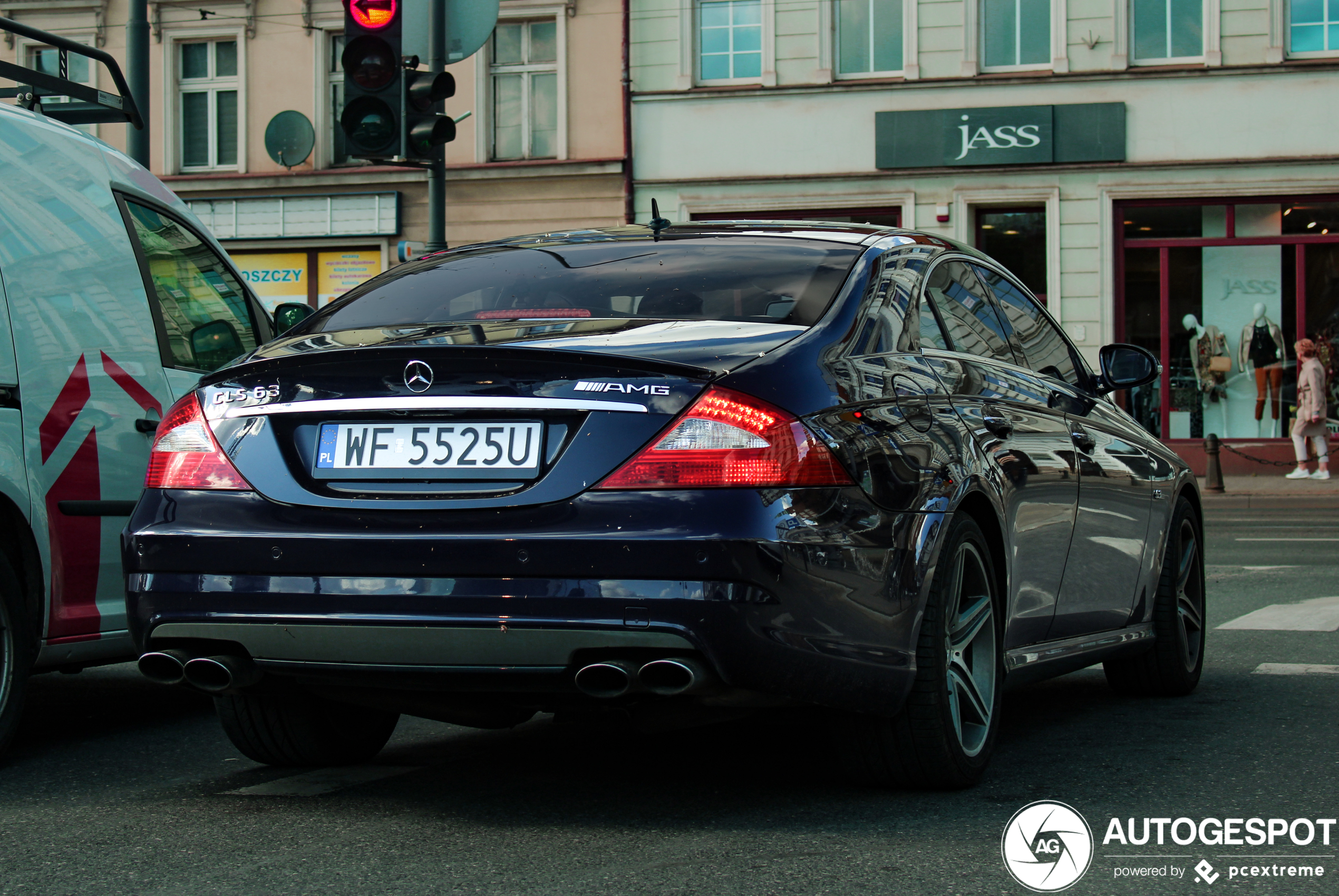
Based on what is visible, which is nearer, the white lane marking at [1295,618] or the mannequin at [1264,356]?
the white lane marking at [1295,618]

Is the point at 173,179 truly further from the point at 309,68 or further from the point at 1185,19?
the point at 1185,19

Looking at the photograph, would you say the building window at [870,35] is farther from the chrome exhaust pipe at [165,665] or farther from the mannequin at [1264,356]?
the chrome exhaust pipe at [165,665]

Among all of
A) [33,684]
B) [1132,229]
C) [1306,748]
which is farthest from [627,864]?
[1132,229]

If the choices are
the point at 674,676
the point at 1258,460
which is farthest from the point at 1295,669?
the point at 1258,460

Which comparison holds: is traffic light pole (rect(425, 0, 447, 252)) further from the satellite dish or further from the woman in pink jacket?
the satellite dish

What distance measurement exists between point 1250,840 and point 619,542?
1.55 metres

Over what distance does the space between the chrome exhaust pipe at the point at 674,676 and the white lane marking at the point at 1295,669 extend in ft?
12.4

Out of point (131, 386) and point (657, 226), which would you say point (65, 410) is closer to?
point (131, 386)

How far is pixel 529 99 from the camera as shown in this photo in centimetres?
2453

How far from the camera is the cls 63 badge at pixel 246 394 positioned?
4.08 metres

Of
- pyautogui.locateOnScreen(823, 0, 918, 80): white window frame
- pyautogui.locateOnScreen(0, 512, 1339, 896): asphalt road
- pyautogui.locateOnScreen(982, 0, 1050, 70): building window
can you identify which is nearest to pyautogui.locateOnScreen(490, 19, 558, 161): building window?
pyautogui.locateOnScreen(823, 0, 918, 80): white window frame

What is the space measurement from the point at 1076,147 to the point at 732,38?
4840mm

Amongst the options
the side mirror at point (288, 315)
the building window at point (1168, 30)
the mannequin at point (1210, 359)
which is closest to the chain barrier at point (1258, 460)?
the mannequin at point (1210, 359)

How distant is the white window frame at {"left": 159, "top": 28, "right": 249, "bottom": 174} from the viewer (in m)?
25.2
